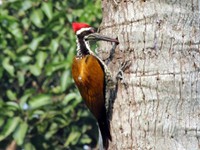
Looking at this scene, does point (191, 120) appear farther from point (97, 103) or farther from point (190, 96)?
point (97, 103)

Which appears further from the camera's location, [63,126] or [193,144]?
[63,126]

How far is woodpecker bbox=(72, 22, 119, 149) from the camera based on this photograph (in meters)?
4.93

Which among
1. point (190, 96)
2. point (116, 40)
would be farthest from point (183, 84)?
point (116, 40)

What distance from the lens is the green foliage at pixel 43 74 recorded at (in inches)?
292

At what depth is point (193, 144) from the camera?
4.54 meters

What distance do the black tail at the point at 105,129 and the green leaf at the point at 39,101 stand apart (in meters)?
2.61

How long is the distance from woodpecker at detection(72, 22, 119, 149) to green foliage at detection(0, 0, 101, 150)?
85.7 inches

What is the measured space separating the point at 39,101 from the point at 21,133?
1.09ft

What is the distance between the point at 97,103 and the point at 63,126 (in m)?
2.84

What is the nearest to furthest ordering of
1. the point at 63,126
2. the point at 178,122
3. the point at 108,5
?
the point at 178,122, the point at 108,5, the point at 63,126

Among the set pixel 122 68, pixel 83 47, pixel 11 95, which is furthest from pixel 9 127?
pixel 122 68

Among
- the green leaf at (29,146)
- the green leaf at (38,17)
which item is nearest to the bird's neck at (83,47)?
the green leaf at (38,17)

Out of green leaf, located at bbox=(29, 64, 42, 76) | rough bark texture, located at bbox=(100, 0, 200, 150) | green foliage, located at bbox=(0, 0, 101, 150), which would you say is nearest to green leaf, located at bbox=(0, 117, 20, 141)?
green foliage, located at bbox=(0, 0, 101, 150)

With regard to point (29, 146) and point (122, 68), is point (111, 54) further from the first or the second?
point (29, 146)
